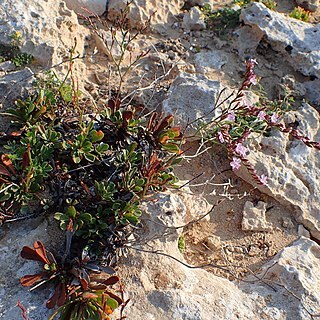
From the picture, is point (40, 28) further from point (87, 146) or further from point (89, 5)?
point (87, 146)

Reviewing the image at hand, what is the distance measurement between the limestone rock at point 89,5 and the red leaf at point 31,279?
410 cm

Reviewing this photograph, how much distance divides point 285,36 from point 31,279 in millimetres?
4714

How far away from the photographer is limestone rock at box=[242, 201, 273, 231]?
4.85 m

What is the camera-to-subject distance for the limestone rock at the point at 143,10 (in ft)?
21.6

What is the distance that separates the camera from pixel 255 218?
4.91m

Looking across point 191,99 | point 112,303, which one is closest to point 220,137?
point 191,99

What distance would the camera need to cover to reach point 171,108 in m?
5.24

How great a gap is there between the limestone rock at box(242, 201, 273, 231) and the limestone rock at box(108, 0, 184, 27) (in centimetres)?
312

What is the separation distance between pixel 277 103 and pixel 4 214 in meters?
3.46

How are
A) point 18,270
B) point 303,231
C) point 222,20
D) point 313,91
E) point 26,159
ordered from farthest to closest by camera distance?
point 222,20, point 313,91, point 303,231, point 26,159, point 18,270

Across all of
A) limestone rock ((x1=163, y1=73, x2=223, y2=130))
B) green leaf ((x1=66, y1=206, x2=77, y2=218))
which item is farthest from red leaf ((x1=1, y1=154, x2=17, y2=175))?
limestone rock ((x1=163, y1=73, x2=223, y2=130))

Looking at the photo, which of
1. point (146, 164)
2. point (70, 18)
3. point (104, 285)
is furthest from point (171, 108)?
point (104, 285)

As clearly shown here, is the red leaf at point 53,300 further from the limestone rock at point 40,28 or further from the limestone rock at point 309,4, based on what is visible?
the limestone rock at point 309,4

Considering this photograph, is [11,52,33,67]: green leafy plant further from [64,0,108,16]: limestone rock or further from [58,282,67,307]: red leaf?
[58,282,67,307]: red leaf
